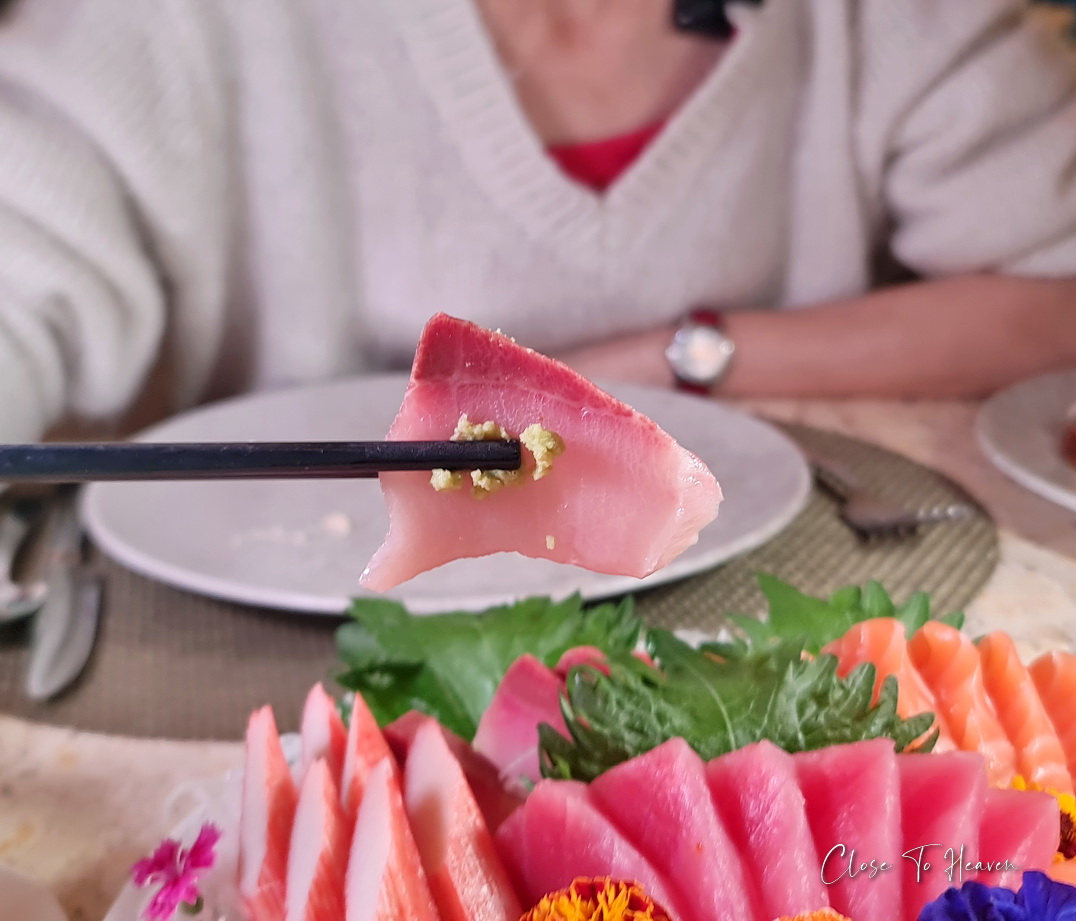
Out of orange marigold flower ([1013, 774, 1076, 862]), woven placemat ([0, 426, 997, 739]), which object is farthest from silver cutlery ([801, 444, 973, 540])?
orange marigold flower ([1013, 774, 1076, 862])

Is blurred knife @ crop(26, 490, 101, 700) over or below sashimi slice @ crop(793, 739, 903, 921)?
below

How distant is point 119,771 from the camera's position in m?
0.56

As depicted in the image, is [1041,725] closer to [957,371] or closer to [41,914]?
[41,914]

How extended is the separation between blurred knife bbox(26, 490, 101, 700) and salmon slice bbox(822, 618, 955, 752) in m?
0.53

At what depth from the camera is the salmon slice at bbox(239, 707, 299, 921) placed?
420 mm

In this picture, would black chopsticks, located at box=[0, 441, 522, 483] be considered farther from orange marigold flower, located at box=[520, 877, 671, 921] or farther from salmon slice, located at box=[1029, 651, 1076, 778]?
salmon slice, located at box=[1029, 651, 1076, 778]

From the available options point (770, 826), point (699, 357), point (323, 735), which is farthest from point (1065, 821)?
point (699, 357)

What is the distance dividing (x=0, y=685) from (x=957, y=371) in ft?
3.97

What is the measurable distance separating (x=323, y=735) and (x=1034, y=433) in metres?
0.84

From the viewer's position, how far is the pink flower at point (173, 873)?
403 mm

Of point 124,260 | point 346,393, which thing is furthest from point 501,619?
point 124,260

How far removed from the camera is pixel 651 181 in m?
1.31

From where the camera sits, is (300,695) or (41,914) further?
(300,695)

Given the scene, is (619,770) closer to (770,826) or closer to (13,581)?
(770,826)
